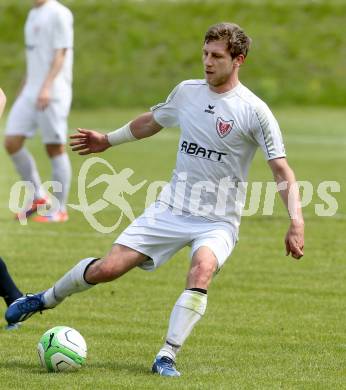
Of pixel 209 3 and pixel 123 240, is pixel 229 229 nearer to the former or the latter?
pixel 123 240

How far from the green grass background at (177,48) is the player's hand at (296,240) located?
103 feet

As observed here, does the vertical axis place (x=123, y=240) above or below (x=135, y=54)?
below

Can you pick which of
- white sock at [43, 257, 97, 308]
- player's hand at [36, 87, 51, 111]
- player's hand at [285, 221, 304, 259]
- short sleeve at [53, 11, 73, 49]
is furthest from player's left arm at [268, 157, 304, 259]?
short sleeve at [53, 11, 73, 49]

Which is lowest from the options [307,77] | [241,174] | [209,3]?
[241,174]

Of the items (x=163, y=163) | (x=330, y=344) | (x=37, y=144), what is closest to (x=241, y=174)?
(x=330, y=344)

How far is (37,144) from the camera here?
25938 millimetres

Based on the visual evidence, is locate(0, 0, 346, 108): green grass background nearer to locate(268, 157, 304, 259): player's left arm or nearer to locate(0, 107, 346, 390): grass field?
locate(0, 107, 346, 390): grass field

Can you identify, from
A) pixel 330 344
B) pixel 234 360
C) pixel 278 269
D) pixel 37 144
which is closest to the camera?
pixel 234 360

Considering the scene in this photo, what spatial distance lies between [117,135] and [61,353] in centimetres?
175

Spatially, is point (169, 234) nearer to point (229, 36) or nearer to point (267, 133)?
point (267, 133)

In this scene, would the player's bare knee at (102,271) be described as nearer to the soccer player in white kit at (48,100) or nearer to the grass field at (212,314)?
the grass field at (212,314)

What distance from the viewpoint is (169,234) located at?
7.19 metres

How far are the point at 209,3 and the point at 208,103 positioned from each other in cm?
3911

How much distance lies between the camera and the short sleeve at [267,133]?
23.0 ft
